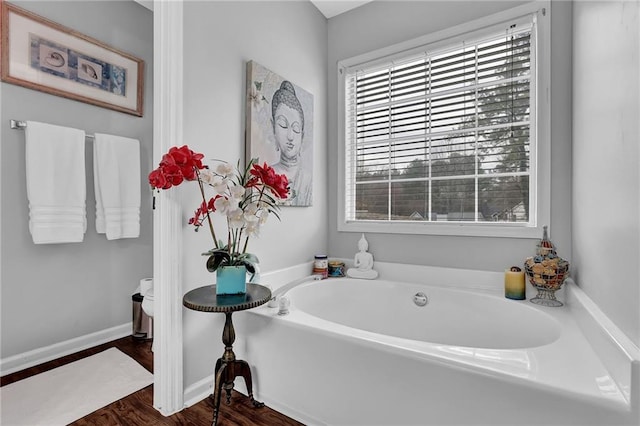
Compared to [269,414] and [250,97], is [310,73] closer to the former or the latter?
[250,97]

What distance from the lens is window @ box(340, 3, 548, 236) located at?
6.40 feet

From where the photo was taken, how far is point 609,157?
44.4 inches

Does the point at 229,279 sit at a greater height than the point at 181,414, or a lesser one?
greater

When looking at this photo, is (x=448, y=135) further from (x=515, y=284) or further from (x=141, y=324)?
(x=141, y=324)

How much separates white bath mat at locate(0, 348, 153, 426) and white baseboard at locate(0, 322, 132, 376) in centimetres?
21

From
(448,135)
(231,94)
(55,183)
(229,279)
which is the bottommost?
(229,279)

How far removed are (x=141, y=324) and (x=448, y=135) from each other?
104 inches

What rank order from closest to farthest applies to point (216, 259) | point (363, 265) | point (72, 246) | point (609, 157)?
point (609, 157) < point (216, 259) < point (72, 246) < point (363, 265)

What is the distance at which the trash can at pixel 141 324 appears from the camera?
96.5 inches

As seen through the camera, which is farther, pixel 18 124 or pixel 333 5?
pixel 333 5

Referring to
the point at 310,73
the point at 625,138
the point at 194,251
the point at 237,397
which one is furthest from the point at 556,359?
the point at 310,73

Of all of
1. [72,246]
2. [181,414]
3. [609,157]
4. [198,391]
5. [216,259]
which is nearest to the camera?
[609,157]

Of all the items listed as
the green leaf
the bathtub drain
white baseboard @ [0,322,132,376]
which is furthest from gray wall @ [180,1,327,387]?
white baseboard @ [0,322,132,376]

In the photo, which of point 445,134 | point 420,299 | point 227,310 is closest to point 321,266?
point 420,299
